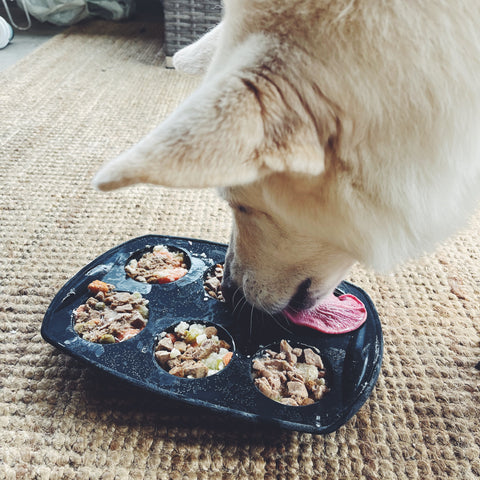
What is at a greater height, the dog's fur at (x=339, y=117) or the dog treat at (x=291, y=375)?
the dog's fur at (x=339, y=117)

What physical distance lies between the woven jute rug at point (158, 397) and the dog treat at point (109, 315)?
84mm

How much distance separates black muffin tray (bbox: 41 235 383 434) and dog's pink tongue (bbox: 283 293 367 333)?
0.01 metres

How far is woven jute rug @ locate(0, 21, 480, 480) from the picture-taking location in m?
0.74

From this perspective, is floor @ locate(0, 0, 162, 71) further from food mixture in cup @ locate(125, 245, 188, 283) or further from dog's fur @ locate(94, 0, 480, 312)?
dog's fur @ locate(94, 0, 480, 312)

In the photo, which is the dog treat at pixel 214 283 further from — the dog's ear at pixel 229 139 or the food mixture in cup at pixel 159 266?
the dog's ear at pixel 229 139

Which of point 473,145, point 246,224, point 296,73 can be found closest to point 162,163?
point 296,73

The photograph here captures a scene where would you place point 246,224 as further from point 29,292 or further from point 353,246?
point 29,292

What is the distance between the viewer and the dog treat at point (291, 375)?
2.58ft

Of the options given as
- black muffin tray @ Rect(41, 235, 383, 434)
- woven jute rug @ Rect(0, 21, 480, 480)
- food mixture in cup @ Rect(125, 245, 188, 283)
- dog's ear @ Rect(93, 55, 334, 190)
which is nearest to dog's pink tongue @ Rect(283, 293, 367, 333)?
black muffin tray @ Rect(41, 235, 383, 434)

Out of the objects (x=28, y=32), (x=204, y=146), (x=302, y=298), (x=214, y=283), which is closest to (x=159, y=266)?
(x=214, y=283)

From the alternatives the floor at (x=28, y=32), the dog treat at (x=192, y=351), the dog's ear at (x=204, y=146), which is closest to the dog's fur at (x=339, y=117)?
the dog's ear at (x=204, y=146)

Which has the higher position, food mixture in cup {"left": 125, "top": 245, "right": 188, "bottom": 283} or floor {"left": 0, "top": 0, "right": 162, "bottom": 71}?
floor {"left": 0, "top": 0, "right": 162, "bottom": 71}

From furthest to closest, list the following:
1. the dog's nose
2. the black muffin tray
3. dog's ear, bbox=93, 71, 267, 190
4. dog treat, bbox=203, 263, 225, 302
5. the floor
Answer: the floor
dog treat, bbox=203, 263, 225, 302
the dog's nose
the black muffin tray
dog's ear, bbox=93, 71, 267, 190

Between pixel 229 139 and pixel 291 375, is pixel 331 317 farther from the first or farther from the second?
pixel 229 139
